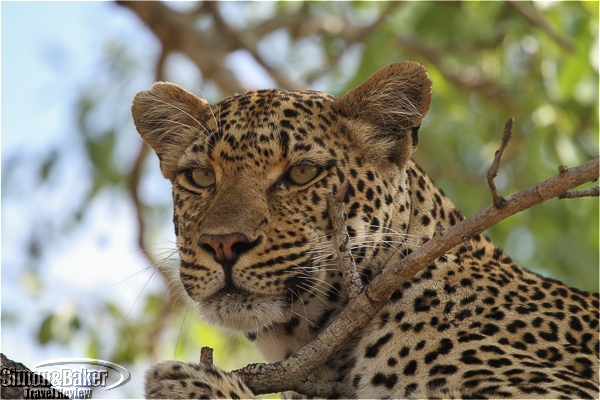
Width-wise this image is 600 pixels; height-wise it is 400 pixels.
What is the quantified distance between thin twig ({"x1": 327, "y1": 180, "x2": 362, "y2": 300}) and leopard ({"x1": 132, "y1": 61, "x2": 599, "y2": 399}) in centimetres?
16

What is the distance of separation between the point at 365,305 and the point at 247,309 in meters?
1.05

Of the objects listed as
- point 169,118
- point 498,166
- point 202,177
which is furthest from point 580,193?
point 169,118

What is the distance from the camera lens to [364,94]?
6.37 metres

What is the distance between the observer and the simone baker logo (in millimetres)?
4352

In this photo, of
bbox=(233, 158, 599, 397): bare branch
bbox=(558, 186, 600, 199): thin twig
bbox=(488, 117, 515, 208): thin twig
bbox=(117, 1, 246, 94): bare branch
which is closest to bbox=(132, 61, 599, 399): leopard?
bbox=(233, 158, 599, 397): bare branch

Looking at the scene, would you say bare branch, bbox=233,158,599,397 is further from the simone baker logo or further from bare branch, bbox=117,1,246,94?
bare branch, bbox=117,1,246,94

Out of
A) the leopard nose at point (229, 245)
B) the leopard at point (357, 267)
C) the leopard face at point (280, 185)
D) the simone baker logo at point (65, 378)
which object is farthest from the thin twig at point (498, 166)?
the simone baker logo at point (65, 378)

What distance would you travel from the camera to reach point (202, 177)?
248 inches

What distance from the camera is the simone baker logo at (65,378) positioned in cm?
435

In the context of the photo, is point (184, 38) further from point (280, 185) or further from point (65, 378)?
point (65, 378)

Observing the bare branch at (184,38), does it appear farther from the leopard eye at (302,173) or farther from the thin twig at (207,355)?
the thin twig at (207,355)

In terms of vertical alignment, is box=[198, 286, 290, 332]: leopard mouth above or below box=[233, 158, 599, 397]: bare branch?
above

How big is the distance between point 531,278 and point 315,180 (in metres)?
1.77

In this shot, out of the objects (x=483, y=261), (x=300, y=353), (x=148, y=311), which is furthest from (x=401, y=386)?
(x=148, y=311)
